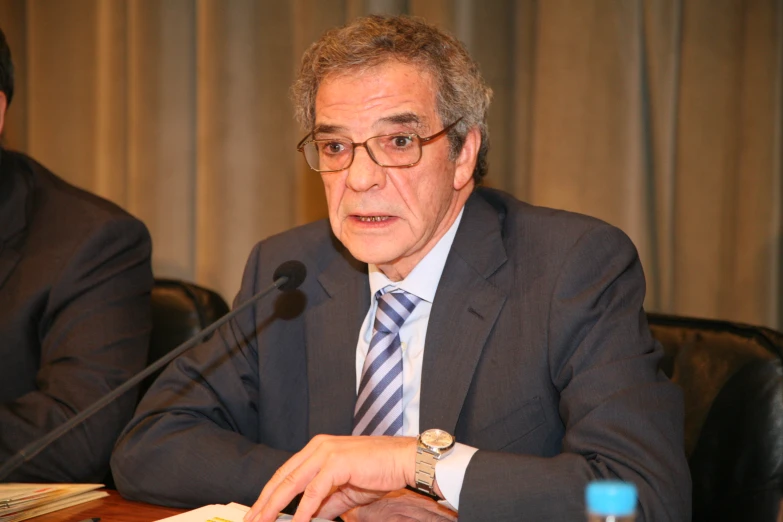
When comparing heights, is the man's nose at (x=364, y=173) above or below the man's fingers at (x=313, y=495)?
above

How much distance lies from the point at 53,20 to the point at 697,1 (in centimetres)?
272

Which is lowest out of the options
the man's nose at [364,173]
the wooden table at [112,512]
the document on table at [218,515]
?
the wooden table at [112,512]

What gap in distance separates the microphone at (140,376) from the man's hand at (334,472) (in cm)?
31

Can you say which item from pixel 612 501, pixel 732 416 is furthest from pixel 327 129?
pixel 612 501

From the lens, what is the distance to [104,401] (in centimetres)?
162

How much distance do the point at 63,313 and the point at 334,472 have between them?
1.21 meters

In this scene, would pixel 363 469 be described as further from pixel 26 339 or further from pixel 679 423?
pixel 26 339

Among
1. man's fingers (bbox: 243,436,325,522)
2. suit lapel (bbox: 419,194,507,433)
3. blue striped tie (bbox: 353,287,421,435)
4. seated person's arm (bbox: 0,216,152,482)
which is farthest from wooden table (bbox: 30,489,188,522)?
suit lapel (bbox: 419,194,507,433)

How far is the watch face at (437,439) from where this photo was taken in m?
1.65

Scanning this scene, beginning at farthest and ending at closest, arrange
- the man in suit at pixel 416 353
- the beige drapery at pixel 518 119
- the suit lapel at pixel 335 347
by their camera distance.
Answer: the beige drapery at pixel 518 119 → the suit lapel at pixel 335 347 → the man in suit at pixel 416 353

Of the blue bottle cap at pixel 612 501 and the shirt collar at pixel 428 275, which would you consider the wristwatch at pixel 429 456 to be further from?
the blue bottle cap at pixel 612 501

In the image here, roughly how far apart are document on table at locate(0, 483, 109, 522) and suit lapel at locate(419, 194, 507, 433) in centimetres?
75

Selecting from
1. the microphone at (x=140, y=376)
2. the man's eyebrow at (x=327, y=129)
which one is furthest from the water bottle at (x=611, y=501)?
the man's eyebrow at (x=327, y=129)

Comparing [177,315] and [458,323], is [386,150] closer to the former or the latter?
[458,323]
